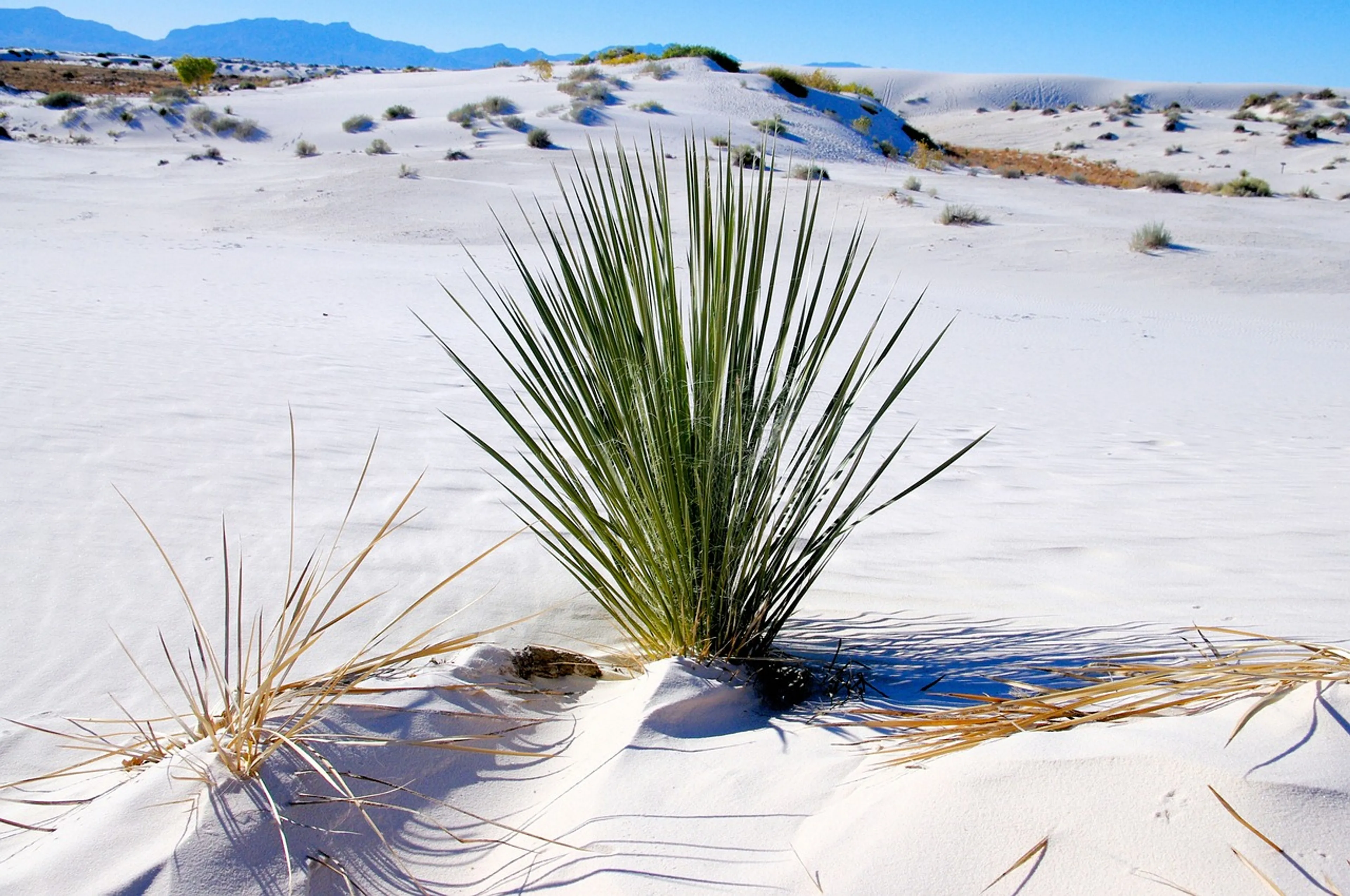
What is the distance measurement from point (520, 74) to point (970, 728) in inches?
1320

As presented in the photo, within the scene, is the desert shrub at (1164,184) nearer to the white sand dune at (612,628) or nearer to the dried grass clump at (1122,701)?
the white sand dune at (612,628)

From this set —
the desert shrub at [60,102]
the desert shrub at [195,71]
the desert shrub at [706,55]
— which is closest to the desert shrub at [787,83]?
the desert shrub at [706,55]

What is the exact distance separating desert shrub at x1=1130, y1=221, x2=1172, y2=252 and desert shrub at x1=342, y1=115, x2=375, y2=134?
1839 cm

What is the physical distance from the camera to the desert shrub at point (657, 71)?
2898 cm

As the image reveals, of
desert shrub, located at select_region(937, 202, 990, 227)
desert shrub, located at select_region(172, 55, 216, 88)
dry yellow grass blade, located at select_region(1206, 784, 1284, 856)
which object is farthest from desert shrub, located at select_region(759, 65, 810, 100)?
dry yellow grass blade, located at select_region(1206, 784, 1284, 856)

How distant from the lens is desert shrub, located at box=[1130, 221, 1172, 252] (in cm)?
1416

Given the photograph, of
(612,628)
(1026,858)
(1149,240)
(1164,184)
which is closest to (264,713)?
(612,628)

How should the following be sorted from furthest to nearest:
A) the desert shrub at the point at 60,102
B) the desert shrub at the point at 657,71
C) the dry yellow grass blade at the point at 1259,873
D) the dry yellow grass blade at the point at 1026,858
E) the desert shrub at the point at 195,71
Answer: the desert shrub at the point at 195,71 < the desert shrub at the point at 657,71 < the desert shrub at the point at 60,102 < the dry yellow grass blade at the point at 1026,858 < the dry yellow grass blade at the point at 1259,873

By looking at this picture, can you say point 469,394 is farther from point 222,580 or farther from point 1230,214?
point 1230,214

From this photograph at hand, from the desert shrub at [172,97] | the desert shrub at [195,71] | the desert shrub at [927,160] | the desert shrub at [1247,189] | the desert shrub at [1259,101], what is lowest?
the desert shrub at [1247,189]

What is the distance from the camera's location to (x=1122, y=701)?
1663mm

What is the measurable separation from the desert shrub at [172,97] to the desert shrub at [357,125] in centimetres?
620

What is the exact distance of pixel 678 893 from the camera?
1358 mm

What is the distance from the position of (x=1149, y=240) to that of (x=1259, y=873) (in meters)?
15.0
